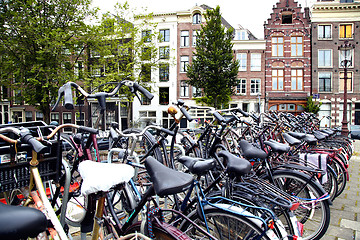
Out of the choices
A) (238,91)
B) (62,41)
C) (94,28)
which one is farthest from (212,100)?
(62,41)

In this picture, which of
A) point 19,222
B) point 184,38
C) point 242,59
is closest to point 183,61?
point 184,38

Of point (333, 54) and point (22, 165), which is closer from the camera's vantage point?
point (22, 165)

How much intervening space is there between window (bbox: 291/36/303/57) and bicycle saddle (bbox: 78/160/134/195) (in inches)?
1058

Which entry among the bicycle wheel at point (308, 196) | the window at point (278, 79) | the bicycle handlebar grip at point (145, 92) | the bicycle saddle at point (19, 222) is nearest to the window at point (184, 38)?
the window at point (278, 79)

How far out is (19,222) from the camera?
1.10 meters

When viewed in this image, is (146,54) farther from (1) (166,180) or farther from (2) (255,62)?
(1) (166,180)

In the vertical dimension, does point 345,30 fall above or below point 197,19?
below

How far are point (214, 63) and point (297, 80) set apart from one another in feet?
35.1

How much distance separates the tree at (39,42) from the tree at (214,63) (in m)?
9.44

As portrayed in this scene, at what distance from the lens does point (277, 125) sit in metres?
4.30

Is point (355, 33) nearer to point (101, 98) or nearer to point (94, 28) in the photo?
point (94, 28)

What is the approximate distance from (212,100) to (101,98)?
1858 cm

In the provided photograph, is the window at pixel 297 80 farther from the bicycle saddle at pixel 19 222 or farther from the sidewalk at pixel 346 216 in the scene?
the bicycle saddle at pixel 19 222

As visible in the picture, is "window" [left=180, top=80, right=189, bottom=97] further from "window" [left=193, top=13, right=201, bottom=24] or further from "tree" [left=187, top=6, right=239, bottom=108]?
"window" [left=193, top=13, right=201, bottom=24]
